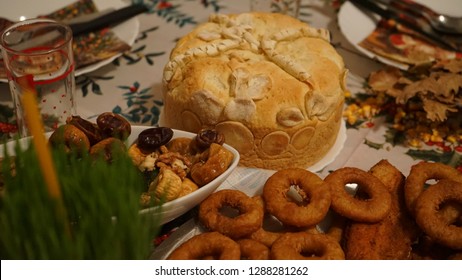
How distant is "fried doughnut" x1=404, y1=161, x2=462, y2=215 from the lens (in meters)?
0.93

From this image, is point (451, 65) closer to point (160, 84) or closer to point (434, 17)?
point (434, 17)

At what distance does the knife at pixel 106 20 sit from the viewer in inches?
56.3

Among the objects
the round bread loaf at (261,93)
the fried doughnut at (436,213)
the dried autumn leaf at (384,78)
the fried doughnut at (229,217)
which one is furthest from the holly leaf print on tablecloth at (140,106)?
the fried doughnut at (436,213)

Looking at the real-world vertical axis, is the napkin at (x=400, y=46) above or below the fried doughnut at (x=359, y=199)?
below

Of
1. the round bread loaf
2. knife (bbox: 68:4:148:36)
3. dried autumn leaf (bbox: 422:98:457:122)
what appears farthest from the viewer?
knife (bbox: 68:4:148:36)

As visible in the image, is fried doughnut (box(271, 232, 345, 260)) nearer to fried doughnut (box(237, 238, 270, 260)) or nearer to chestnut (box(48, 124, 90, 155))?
fried doughnut (box(237, 238, 270, 260))

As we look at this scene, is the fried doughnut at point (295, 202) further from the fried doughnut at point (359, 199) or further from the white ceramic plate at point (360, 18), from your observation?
the white ceramic plate at point (360, 18)

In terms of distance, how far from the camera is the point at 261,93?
1059 millimetres

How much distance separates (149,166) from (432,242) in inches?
19.3

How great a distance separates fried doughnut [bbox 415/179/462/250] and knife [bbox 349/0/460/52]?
0.67 meters

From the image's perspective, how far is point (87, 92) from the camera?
4.51ft

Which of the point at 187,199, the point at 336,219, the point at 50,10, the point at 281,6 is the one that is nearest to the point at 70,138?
the point at 187,199

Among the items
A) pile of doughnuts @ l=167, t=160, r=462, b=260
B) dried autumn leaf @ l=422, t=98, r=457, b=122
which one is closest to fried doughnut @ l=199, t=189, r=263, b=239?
pile of doughnuts @ l=167, t=160, r=462, b=260

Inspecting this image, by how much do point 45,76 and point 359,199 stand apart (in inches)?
27.9
